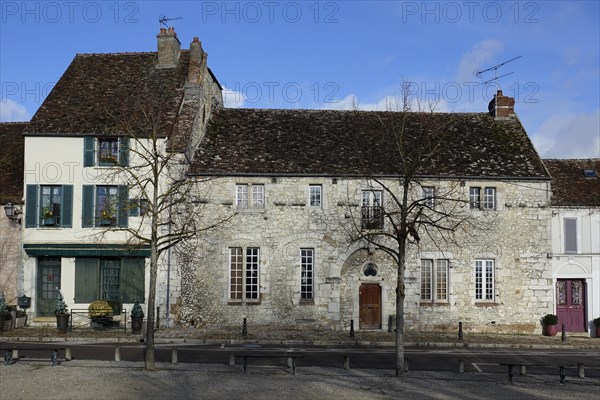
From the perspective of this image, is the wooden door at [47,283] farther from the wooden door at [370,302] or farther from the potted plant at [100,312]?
the wooden door at [370,302]

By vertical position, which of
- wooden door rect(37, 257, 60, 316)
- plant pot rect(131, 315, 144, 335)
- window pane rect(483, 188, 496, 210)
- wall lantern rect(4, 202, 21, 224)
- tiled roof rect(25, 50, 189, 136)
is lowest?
plant pot rect(131, 315, 144, 335)

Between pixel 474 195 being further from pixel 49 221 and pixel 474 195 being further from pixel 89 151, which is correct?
pixel 49 221

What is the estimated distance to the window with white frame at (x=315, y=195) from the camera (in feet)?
88.5

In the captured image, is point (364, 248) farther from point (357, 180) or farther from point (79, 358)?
point (79, 358)

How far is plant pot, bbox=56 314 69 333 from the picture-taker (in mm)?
23891

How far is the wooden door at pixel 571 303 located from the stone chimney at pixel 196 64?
1752cm

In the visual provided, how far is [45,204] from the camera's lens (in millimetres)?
26438

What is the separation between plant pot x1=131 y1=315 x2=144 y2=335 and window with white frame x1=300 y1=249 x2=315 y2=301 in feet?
21.0

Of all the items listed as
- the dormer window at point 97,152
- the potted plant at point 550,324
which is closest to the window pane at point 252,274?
the dormer window at point 97,152

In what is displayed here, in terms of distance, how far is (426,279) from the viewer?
27203mm

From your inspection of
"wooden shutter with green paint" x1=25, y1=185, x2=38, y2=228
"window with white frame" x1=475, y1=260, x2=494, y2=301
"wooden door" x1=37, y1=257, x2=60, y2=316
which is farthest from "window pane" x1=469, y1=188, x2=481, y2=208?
"wooden shutter with green paint" x1=25, y1=185, x2=38, y2=228

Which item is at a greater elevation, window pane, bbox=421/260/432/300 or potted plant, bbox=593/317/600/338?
window pane, bbox=421/260/432/300

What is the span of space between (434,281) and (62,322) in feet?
47.4

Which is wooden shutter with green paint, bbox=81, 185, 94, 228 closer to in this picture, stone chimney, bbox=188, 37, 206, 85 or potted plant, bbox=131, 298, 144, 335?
potted plant, bbox=131, 298, 144, 335
